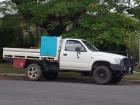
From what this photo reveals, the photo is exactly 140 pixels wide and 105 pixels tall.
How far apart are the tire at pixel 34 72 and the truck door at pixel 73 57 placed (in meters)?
1.08

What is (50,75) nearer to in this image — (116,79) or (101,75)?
(101,75)

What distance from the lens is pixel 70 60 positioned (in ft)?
72.7

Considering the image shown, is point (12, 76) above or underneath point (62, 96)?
above

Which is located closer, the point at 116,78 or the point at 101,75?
the point at 101,75

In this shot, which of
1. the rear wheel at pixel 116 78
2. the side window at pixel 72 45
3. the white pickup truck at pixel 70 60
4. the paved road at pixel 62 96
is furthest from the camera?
the side window at pixel 72 45

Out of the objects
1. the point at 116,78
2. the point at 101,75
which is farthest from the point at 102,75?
the point at 116,78

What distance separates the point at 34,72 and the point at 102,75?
315 cm

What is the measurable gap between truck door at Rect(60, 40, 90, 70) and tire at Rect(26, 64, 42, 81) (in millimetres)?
1081

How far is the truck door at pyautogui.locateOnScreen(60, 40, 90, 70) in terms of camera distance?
21.9 m

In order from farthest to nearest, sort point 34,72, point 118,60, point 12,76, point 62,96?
point 12,76
point 34,72
point 118,60
point 62,96

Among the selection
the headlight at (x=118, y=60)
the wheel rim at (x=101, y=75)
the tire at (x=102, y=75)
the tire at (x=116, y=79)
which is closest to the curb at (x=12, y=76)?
the tire at (x=102, y=75)

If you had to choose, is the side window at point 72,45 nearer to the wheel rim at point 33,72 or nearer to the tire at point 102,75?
the tire at point 102,75

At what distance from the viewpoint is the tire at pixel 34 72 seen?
74.0ft

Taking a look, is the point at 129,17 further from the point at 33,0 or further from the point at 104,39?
the point at 33,0
